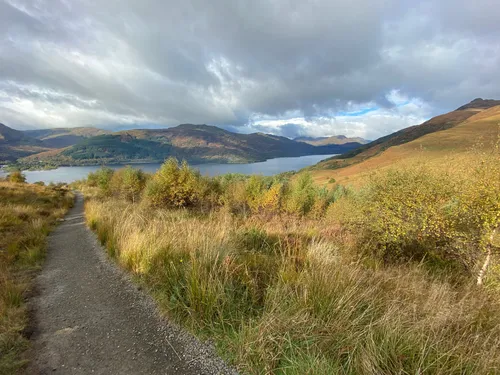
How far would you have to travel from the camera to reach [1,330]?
2736 mm

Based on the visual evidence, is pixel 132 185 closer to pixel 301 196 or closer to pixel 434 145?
pixel 301 196

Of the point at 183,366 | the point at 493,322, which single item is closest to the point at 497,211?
the point at 493,322

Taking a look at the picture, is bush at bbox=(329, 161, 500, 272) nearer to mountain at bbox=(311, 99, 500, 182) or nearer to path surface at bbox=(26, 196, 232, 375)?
mountain at bbox=(311, 99, 500, 182)

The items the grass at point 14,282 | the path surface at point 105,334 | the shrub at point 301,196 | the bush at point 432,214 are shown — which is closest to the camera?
the path surface at point 105,334

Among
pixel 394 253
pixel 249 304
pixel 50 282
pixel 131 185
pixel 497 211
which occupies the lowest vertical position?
pixel 131 185

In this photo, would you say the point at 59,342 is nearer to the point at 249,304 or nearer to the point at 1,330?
the point at 1,330

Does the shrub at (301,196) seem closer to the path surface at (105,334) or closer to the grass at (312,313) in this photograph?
the grass at (312,313)

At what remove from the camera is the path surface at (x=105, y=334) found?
7.62ft

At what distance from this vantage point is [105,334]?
2.80 m

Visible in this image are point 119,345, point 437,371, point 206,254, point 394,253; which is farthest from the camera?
point 394,253

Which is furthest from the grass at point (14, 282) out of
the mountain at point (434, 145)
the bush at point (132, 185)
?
the bush at point (132, 185)

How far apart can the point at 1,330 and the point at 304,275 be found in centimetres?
393

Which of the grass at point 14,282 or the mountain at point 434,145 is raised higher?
the mountain at point 434,145

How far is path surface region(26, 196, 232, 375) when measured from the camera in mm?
2322
